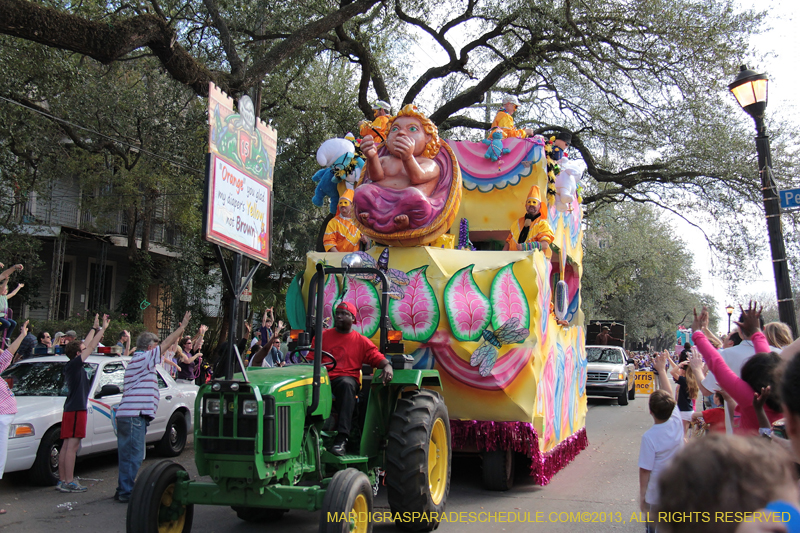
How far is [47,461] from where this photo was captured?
7.85 metres

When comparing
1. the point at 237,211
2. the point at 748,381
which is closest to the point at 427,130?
the point at 237,211

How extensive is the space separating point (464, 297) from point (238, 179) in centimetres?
354

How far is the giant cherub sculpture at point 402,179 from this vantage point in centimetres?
791

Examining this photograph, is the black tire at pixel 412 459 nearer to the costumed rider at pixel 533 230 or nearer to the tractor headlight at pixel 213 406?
the tractor headlight at pixel 213 406

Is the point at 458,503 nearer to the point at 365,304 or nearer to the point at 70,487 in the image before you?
the point at 365,304

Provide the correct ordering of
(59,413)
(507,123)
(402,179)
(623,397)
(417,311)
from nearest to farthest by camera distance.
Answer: (417,311), (59,413), (402,179), (507,123), (623,397)

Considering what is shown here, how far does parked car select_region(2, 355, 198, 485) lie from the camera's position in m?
7.68

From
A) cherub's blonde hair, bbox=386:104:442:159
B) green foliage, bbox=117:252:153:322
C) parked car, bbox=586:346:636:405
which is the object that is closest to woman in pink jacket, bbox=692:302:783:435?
cherub's blonde hair, bbox=386:104:442:159

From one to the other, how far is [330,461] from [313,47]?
1368cm

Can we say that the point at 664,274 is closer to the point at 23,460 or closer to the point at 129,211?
the point at 129,211

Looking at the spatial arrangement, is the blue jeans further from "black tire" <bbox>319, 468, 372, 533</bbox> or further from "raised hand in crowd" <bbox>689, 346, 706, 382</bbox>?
"raised hand in crowd" <bbox>689, 346, 706, 382</bbox>

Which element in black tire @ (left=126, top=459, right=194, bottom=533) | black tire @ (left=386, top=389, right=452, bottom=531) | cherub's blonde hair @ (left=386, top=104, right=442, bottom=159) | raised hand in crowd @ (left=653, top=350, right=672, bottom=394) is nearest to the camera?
black tire @ (left=126, top=459, right=194, bottom=533)

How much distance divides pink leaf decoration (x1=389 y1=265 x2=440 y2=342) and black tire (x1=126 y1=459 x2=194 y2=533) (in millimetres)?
3270

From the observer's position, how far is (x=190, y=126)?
1664 cm
